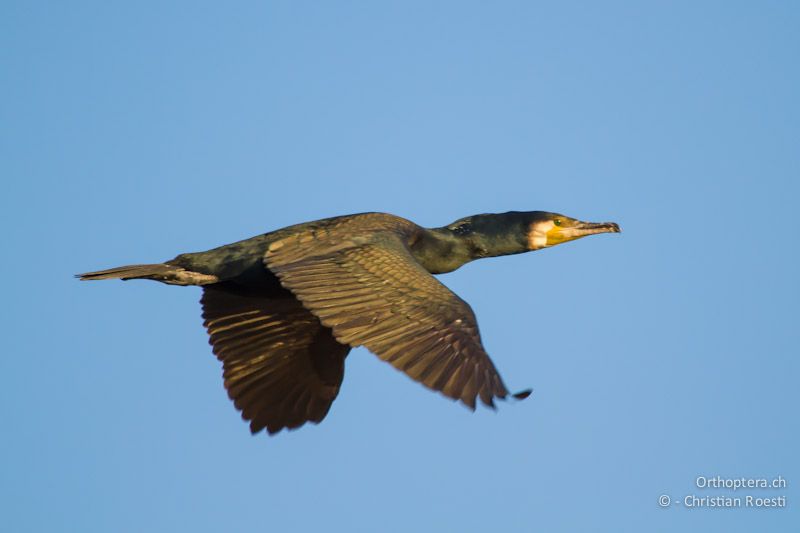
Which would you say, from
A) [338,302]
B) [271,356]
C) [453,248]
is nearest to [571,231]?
[453,248]

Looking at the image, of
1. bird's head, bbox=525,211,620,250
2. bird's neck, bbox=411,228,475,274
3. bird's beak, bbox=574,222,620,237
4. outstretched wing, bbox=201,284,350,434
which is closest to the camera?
outstretched wing, bbox=201,284,350,434

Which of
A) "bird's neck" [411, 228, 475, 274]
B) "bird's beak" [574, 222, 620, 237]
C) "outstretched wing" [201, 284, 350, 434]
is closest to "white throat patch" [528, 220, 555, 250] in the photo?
"bird's beak" [574, 222, 620, 237]

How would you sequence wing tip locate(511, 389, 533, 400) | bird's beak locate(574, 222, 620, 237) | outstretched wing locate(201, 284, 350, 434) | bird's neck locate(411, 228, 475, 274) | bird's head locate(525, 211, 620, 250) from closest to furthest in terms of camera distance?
wing tip locate(511, 389, 533, 400)
outstretched wing locate(201, 284, 350, 434)
bird's neck locate(411, 228, 475, 274)
bird's beak locate(574, 222, 620, 237)
bird's head locate(525, 211, 620, 250)

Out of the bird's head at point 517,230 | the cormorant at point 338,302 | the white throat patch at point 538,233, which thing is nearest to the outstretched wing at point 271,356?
the cormorant at point 338,302

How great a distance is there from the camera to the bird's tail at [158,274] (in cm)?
1078

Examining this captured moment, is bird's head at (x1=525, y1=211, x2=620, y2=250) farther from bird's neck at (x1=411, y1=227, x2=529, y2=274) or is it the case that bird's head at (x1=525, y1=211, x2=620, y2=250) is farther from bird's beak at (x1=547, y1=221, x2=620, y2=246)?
bird's neck at (x1=411, y1=227, x2=529, y2=274)

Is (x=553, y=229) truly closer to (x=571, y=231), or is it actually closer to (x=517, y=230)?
(x=571, y=231)

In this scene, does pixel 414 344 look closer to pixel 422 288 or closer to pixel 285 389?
pixel 422 288

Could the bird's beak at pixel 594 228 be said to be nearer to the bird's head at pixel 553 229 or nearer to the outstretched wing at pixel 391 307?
the bird's head at pixel 553 229

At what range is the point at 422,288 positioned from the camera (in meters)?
10.0

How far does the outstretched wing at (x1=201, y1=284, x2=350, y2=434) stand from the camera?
1205cm

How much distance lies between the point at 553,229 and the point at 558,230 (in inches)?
2.3

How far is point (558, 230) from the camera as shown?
12.8 m

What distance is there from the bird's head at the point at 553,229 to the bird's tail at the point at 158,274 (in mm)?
3295
